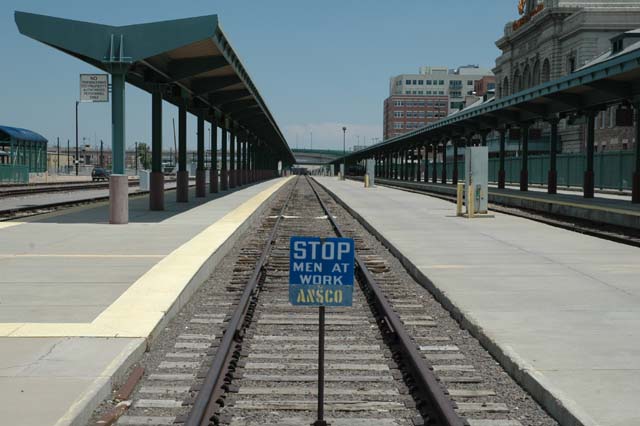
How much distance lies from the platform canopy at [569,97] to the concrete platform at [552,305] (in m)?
9.43

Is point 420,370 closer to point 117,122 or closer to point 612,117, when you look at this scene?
point 117,122

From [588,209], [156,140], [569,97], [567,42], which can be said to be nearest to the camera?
[156,140]

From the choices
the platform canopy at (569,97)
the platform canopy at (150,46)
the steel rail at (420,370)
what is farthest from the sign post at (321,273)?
the platform canopy at (569,97)

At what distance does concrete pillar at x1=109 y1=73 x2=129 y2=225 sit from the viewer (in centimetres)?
1950

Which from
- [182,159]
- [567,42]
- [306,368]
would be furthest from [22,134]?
[306,368]

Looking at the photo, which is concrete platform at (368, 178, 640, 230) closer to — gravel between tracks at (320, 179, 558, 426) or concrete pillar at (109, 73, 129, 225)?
gravel between tracks at (320, 179, 558, 426)

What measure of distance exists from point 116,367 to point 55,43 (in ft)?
48.8

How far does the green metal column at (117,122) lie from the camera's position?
1980cm

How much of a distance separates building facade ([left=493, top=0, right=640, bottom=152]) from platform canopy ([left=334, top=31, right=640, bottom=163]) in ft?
90.0

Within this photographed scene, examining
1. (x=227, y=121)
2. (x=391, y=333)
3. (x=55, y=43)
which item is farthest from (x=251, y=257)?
(x=227, y=121)

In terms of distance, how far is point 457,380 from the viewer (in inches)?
254

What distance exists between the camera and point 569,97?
108 feet

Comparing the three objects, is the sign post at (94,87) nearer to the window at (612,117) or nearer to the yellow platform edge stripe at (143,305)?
the yellow platform edge stripe at (143,305)

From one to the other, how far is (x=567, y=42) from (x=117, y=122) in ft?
239
